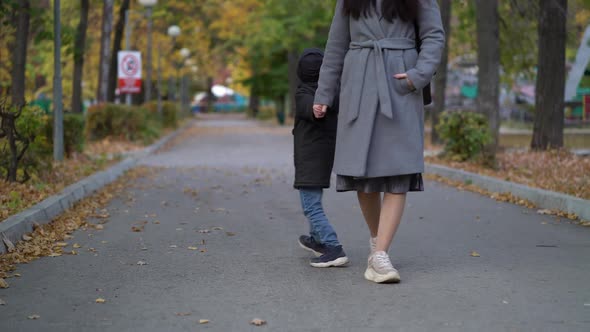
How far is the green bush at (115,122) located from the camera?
24922 mm

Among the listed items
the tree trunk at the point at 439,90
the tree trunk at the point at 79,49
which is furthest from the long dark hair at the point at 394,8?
the tree trunk at the point at 439,90

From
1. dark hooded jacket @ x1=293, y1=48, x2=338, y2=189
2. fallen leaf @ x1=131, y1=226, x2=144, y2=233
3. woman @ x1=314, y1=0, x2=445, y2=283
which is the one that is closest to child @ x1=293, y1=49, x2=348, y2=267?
dark hooded jacket @ x1=293, y1=48, x2=338, y2=189

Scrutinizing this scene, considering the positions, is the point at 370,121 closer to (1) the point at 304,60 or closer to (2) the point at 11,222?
(1) the point at 304,60

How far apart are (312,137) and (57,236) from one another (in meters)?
2.93

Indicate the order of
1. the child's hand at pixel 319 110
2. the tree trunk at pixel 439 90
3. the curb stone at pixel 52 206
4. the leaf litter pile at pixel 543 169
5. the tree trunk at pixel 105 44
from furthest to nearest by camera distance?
the tree trunk at pixel 105 44
the tree trunk at pixel 439 90
the leaf litter pile at pixel 543 169
the curb stone at pixel 52 206
the child's hand at pixel 319 110

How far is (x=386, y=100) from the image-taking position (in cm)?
589

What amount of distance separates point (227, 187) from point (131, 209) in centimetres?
319

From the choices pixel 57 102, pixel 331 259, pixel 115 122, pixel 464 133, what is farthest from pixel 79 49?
pixel 331 259

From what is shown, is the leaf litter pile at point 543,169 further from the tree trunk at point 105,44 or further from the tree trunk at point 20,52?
the tree trunk at point 105,44

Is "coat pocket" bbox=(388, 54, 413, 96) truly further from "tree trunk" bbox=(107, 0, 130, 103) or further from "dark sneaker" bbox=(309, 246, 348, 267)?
"tree trunk" bbox=(107, 0, 130, 103)

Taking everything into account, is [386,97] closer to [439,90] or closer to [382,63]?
[382,63]

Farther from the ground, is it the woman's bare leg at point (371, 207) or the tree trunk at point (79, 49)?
the tree trunk at point (79, 49)

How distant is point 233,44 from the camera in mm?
55875

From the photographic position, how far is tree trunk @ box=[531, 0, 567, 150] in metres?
18.1
